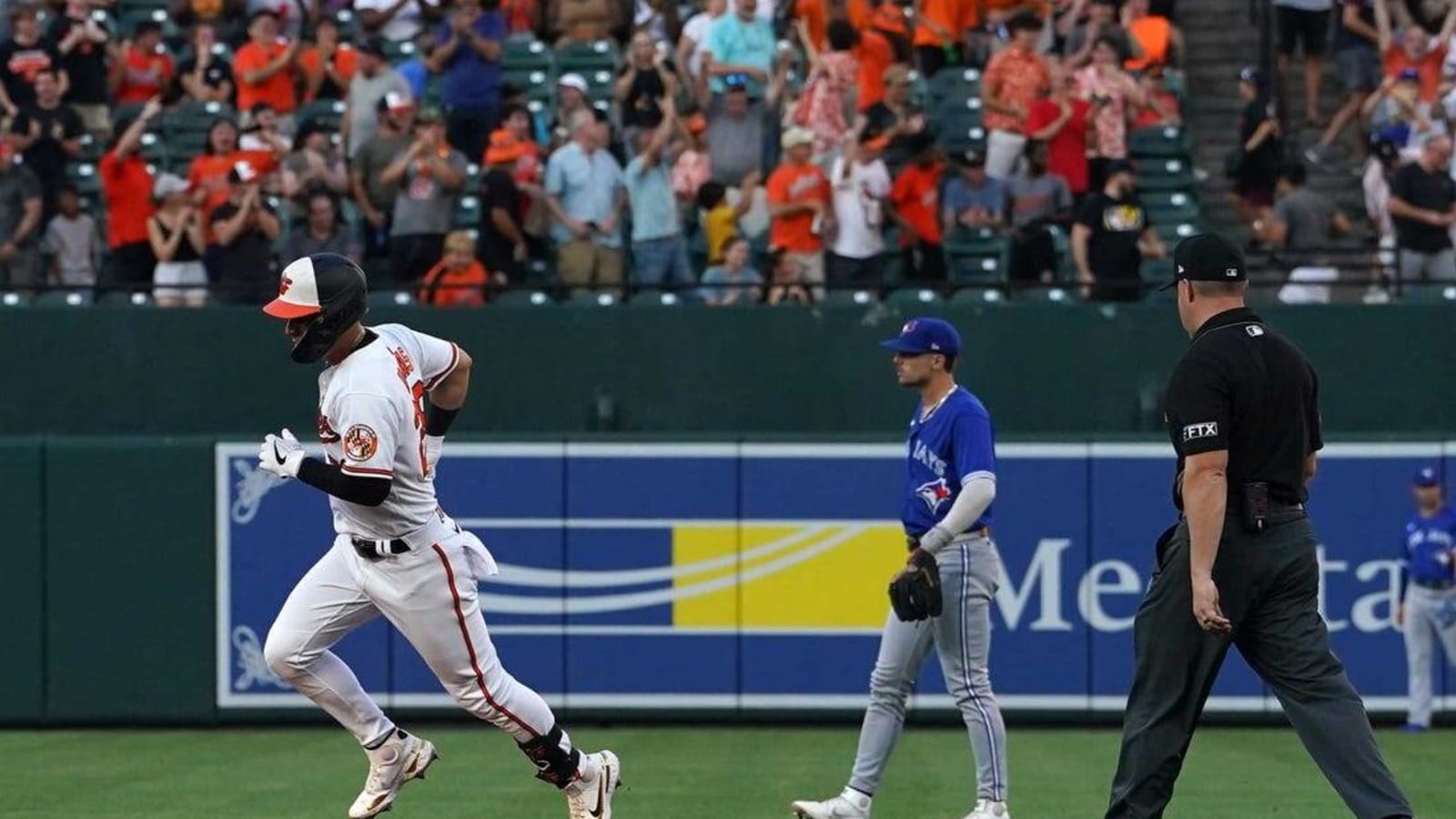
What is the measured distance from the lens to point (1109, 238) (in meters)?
15.7

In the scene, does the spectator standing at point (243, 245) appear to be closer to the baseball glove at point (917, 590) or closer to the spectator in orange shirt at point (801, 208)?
the spectator in orange shirt at point (801, 208)

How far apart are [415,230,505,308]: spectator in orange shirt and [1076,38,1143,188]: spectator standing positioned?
4.43 meters

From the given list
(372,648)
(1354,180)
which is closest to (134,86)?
(372,648)

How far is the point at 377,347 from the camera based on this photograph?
8117 millimetres

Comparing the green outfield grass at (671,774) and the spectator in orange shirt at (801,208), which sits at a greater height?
the spectator in orange shirt at (801,208)

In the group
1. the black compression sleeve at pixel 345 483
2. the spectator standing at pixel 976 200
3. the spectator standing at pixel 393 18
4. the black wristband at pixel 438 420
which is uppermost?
the spectator standing at pixel 393 18

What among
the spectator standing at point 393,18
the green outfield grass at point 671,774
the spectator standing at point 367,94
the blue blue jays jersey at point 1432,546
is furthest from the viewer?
the spectator standing at point 393,18

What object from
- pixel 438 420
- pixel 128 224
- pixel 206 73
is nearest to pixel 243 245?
pixel 128 224

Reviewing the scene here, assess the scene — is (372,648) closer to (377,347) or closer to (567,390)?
(567,390)

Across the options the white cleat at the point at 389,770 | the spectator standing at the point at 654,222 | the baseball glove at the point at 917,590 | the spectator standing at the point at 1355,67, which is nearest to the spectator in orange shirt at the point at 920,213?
the spectator standing at the point at 654,222

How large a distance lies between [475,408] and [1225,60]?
→ 7.87m

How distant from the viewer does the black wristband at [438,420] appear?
8672mm

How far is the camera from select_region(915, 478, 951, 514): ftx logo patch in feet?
30.3

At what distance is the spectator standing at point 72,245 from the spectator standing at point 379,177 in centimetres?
194
